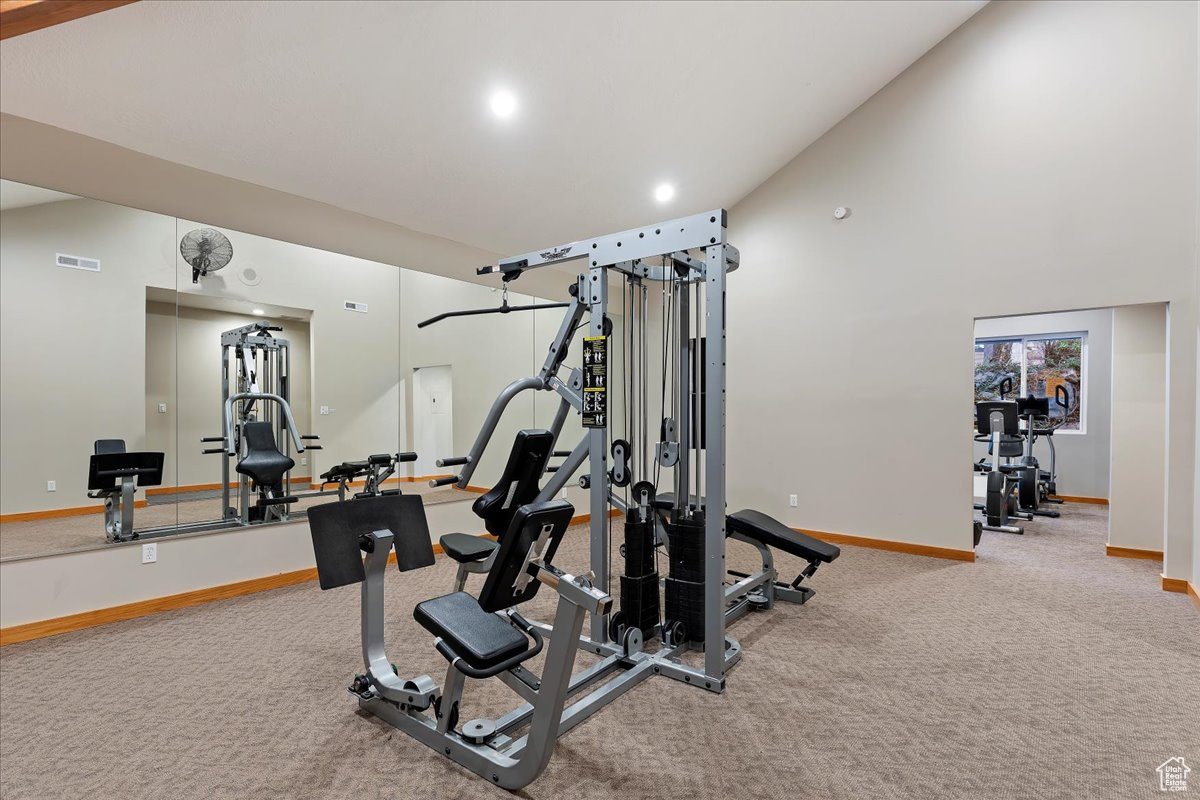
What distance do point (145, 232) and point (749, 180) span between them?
185 inches

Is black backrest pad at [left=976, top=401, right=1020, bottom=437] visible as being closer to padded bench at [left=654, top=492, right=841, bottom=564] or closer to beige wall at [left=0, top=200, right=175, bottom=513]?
padded bench at [left=654, top=492, right=841, bottom=564]

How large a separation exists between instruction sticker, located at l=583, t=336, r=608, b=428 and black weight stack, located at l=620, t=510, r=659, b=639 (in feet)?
1.80

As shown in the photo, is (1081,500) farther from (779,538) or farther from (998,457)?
(779,538)

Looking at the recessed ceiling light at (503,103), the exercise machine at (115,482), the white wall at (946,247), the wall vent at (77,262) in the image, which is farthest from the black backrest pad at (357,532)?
the white wall at (946,247)

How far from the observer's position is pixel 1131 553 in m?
4.43

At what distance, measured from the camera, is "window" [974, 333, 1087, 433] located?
22.0 ft

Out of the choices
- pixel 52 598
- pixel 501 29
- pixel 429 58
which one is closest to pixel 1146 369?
pixel 501 29

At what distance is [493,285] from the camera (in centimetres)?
518

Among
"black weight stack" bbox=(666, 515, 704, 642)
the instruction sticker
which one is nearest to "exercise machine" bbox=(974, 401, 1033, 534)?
"black weight stack" bbox=(666, 515, 704, 642)

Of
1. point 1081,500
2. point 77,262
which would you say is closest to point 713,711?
point 77,262

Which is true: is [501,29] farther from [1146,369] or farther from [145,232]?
[1146,369]

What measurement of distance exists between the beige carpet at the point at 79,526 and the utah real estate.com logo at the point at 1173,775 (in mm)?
4615

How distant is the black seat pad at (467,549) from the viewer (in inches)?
110

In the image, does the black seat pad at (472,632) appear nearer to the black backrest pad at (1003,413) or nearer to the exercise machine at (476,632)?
the exercise machine at (476,632)
